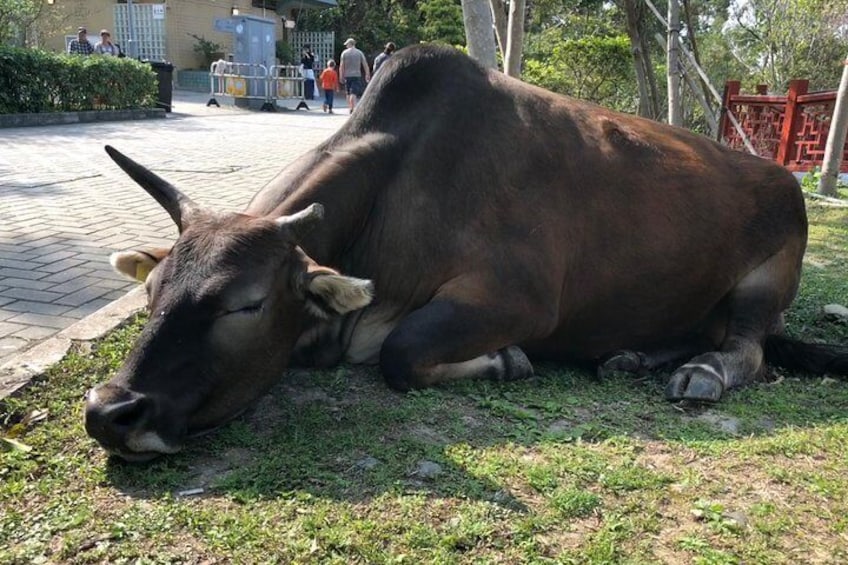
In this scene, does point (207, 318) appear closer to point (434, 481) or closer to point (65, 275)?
point (434, 481)

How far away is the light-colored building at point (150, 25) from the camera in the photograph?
105ft

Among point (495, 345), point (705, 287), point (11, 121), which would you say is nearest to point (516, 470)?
point (495, 345)

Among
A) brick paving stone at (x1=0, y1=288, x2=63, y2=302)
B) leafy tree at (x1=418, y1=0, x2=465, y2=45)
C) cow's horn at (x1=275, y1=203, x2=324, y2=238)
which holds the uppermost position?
leafy tree at (x1=418, y1=0, x2=465, y2=45)

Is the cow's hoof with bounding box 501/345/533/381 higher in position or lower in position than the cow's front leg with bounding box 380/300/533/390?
lower

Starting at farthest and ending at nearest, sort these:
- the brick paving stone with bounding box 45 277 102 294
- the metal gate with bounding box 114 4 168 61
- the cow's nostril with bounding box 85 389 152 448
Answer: the metal gate with bounding box 114 4 168 61 → the brick paving stone with bounding box 45 277 102 294 → the cow's nostril with bounding box 85 389 152 448

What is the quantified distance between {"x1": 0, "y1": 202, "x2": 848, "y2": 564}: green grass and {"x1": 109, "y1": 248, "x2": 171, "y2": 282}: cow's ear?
1.74 ft

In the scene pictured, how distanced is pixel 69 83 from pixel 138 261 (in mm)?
15310

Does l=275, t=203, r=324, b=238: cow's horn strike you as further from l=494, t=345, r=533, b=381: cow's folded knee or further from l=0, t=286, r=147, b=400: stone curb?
l=0, t=286, r=147, b=400: stone curb

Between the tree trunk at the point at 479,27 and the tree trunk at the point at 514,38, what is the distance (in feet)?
1.86

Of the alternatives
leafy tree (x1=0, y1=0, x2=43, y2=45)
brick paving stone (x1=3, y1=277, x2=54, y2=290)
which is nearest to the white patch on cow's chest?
brick paving stone (x1=3, y1=277, x2=54, y2=290)

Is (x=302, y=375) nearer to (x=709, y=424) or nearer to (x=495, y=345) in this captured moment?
(x=495, y=345)

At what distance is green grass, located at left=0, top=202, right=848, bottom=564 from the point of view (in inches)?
103

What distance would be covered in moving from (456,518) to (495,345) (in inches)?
60.7

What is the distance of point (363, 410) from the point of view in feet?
12.0
